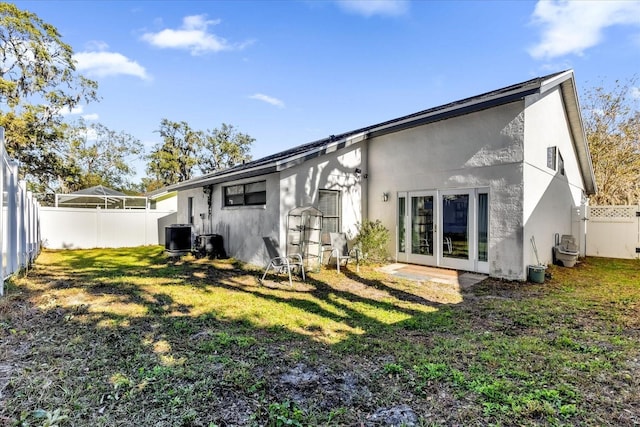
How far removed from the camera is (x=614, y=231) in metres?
11.6

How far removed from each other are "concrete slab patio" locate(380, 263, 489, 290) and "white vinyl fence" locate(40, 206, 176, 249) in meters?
12.6

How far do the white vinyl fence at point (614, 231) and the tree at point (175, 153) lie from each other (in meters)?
29.1

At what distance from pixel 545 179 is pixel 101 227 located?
58.2 feet

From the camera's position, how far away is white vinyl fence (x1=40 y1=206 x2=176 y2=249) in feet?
46.4

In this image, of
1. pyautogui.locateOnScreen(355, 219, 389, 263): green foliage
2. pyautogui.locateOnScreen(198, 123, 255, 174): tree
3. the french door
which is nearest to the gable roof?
the french door

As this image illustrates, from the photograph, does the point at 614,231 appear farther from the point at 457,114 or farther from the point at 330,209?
the point at 330,209

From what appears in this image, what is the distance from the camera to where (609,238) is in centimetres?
1175

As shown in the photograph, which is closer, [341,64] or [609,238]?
[609,238]

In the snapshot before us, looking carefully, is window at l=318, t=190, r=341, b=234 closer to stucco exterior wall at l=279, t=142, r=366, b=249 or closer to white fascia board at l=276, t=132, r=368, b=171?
stucco exterior wall at l=279, t=142, r=366, b=249

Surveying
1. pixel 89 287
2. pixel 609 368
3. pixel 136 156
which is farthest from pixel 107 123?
pixel 609 368

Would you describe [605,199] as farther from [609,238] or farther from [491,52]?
[491,52]

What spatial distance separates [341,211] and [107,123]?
90.6 feet

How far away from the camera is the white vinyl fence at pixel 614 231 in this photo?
11.2 metres

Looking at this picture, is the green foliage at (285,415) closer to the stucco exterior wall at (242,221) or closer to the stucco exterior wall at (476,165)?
the stucco exterior wall at (242,221)
